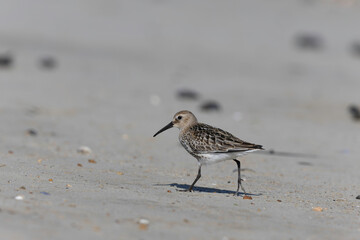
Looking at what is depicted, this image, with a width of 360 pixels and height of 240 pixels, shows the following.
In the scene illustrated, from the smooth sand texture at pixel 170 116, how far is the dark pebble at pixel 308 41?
20cm

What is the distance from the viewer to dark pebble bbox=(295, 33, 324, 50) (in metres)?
19.8

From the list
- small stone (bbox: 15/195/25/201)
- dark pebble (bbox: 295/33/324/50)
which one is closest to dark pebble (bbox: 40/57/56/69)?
dark pebble (bbox: 295/33/324/50)

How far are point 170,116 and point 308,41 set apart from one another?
8.58m

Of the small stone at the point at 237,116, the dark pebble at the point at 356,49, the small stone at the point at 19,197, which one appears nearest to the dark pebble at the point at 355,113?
the small stone at the point at 237,116

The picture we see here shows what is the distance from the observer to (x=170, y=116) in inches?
492

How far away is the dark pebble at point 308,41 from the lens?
65.1 feet

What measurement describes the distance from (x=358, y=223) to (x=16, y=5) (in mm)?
16430

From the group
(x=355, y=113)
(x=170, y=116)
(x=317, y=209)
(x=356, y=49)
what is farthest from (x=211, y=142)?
(x=356, y=49)

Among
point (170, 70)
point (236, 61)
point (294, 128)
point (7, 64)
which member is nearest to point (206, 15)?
point (236, 61)

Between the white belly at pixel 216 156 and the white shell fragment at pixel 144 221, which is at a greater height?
the white belly at pixel 216 156

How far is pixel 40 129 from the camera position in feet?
33.6

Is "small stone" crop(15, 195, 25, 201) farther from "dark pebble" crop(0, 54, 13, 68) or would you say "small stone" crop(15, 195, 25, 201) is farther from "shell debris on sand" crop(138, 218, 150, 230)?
"dark pebble" crop(0, 54, 13, 68)

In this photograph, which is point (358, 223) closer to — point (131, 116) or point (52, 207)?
point (52, 207)

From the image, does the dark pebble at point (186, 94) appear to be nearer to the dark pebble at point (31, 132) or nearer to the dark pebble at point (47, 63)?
the dark pebble at point (47, 63)
